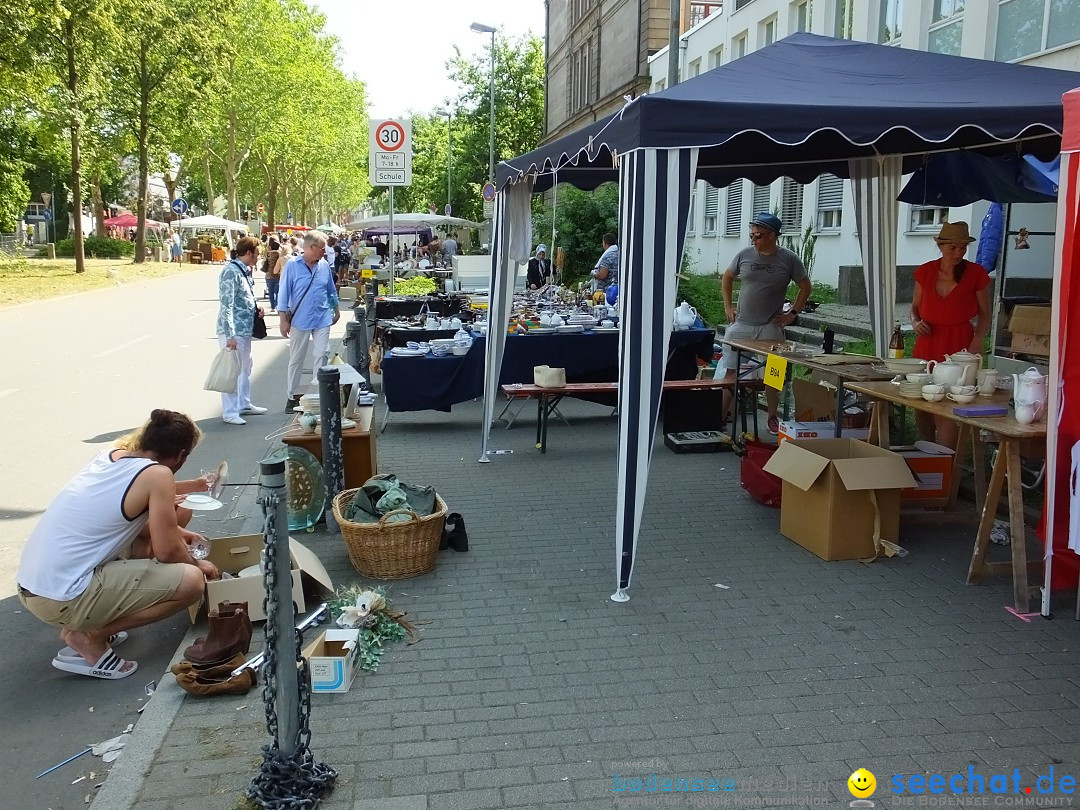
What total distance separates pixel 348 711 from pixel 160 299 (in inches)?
1002

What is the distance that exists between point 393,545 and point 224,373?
4.56 m

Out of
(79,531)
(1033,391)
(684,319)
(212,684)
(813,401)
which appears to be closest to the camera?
(212,684)

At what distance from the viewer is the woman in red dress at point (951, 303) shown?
21.7 feet

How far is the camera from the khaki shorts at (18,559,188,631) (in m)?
4.13

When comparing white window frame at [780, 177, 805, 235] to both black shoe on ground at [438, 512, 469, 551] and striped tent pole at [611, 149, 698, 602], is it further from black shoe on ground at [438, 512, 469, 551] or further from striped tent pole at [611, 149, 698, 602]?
striped tent pole at [611, 149, 698, 602]

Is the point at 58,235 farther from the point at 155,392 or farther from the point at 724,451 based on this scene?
the point at 724,451

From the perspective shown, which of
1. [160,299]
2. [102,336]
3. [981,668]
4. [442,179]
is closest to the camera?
[981,668]

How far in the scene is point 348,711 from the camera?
3.75 m

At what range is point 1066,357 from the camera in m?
4.30

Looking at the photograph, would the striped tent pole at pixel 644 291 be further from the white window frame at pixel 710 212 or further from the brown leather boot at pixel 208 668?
the white window frame at pixel 710 212

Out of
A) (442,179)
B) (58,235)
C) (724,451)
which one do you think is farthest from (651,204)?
(58,235)

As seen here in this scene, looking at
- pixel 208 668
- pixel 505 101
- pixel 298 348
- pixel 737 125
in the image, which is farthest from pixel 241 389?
pixel 505 101

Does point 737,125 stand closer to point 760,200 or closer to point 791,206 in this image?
point 791,206

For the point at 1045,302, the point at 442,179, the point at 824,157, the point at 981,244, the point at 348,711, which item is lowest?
the point at 348,711
